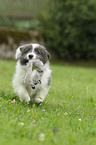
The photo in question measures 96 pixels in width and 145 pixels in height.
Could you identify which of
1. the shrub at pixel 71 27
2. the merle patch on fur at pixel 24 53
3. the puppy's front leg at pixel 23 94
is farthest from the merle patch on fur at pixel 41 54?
the shrub at pixel 71 27

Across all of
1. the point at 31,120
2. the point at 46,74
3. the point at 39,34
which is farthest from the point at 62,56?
the point at 31,120

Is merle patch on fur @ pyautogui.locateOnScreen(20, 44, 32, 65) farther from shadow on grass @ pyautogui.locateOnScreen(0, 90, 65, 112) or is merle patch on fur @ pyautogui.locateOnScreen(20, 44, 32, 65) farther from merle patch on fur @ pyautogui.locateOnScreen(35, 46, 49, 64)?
shadow on grass @ pyautogui.locateOnScreen(0, 90, 65, 112)

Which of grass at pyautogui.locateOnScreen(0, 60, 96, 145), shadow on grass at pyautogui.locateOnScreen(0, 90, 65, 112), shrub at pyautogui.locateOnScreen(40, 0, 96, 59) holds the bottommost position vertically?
shadow on grass at pyautogui.locateOnScreen(0, 90, 65, 112)

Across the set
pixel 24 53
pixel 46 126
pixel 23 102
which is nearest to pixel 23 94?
pixel 23 102

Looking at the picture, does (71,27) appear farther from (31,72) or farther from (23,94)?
(31,72)

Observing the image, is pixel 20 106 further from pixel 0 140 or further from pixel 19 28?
pixel 19 28

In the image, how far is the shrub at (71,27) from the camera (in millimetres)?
16234

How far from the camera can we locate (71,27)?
53.9 ft

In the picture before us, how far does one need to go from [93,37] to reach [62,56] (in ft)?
8.45

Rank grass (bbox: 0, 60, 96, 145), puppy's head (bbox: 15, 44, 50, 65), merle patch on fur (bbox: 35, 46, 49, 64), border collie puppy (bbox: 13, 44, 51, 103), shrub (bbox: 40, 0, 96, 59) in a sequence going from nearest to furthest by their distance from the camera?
grass (bbox: 0, 60, 96, 145), border collie puppy (bbox: 13, 44, 51, 103), puppy's head (bbox: 15, 44, 50, 65), merle patch on fur (bbox: 35, 46, 49, 64), shrub (bbox: 40, 0, 96, 59)

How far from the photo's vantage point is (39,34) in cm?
1708

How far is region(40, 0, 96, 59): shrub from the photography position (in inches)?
639

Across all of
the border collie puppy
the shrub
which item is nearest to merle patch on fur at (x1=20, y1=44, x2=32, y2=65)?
the border collie puppy

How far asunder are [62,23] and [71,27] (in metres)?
0.79
